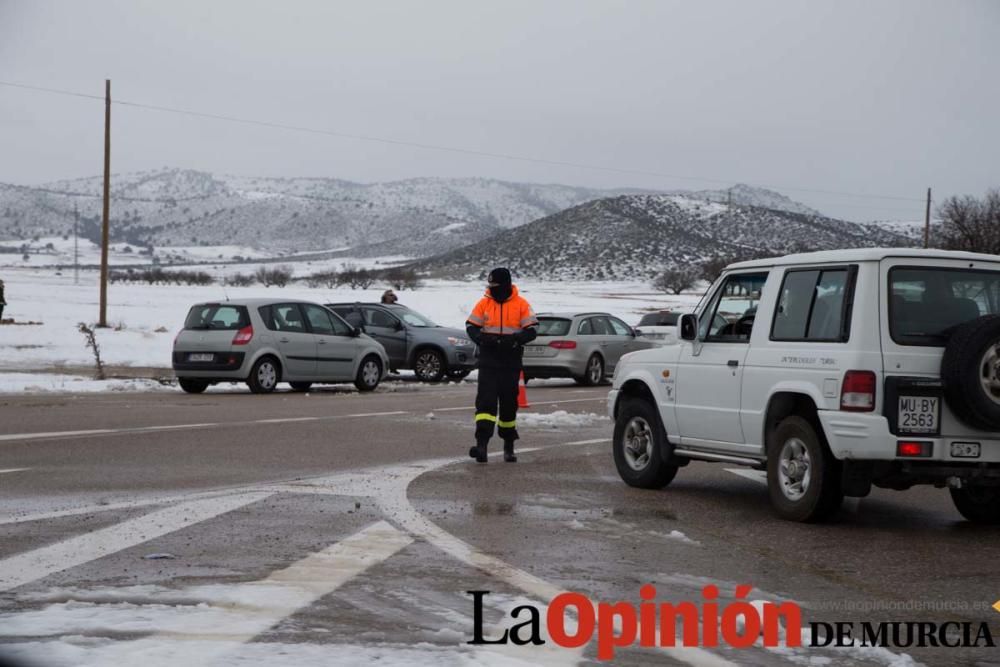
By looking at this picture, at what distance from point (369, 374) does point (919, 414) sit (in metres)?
16.6

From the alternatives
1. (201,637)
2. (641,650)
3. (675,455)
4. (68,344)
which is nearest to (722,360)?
(675,455)

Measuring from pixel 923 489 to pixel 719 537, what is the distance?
158 inches

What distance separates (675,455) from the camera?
422 inches

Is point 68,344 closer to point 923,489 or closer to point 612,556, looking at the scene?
point 923,489

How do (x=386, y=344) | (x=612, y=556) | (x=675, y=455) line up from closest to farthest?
1. (x=612, y=556)
2. (x=675, y=455)
3. (x=386, y=344)

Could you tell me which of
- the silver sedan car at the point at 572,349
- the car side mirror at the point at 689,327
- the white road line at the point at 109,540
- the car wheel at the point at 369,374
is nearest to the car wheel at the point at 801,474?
the car side mirror at the point at 689,327

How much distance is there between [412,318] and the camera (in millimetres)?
28516

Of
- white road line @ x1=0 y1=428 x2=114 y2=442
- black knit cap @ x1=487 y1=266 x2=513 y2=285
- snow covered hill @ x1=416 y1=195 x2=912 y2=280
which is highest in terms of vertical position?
snow covered hill @ x1=416 y1=195 x2=912 y2=280

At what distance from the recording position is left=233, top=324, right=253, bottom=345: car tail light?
22.5 metres

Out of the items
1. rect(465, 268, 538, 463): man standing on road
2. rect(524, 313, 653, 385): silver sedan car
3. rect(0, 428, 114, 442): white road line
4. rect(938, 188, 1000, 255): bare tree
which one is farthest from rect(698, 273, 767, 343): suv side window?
rect(938, 188, 1000, 255): bare tree

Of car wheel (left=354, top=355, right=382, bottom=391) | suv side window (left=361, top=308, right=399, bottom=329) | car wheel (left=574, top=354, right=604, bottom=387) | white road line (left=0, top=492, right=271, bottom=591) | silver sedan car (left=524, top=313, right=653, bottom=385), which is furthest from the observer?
suv side window (left=361, top=308, right=399, bottom=329)

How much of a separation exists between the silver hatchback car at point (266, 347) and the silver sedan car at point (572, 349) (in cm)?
426

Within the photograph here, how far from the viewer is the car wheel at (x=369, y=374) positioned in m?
Answer: 24.2

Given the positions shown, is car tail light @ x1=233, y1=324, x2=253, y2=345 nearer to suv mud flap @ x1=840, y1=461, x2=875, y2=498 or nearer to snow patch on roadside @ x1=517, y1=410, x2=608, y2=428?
snow patch on roadside @ x1=517, y1=410, x2=608, y2=428
